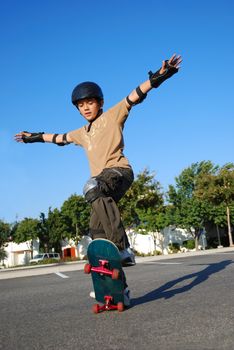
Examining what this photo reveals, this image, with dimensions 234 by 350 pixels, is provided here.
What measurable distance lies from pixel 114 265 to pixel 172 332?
110 cm

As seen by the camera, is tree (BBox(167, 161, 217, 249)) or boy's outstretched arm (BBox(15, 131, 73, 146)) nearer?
boy's outstretched arm (BBox(15, 131, 73, 146))

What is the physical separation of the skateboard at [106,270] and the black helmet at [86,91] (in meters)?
1.46

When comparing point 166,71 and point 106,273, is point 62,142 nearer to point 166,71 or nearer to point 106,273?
point 166,71

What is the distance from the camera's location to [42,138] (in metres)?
4.46

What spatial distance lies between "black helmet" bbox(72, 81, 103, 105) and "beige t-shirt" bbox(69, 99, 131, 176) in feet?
0.70

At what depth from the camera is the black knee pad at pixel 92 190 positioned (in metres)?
3.06

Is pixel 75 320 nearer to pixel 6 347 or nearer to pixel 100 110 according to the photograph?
pixel 6 347

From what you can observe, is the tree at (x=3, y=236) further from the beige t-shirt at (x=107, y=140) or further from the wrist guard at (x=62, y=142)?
the beige t-shirt at (x=107, y=140)

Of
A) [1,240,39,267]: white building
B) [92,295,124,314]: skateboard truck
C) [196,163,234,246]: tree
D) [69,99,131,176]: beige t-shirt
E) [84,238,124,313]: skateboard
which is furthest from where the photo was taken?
[1,240,39,267]: white building

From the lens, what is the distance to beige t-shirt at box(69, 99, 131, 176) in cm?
341

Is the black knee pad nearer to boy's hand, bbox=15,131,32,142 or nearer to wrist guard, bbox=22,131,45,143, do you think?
wrist guard, bbox=22,131,45,143

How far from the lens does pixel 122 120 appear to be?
3.58 m

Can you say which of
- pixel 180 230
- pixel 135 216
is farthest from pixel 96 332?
pixel 180 230

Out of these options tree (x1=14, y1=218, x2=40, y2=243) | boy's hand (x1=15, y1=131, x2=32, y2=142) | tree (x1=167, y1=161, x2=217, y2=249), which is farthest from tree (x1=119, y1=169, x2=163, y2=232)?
boy's hand (x1=15, y1=131, x2=32, y2=142)
